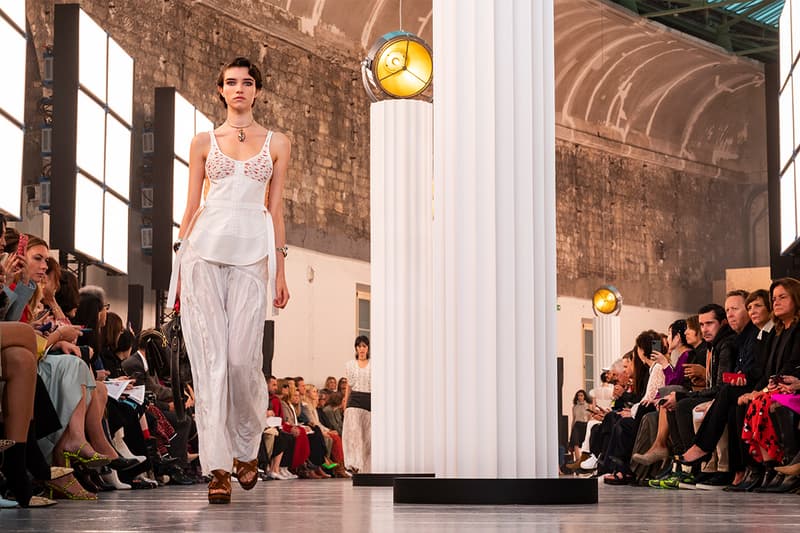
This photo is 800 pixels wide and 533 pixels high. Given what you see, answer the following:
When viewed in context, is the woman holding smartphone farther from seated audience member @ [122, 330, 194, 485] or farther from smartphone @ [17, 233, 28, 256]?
seated audience member @ [122, 330, 194, 485]

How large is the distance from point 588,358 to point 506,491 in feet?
64.8

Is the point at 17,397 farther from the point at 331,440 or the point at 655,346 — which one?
the point at 331,440

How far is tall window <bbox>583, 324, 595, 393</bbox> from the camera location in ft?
77.2

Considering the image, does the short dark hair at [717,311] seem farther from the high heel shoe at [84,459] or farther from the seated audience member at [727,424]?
Answer: the high heel shoe at [84,459]

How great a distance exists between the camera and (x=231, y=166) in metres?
4.77

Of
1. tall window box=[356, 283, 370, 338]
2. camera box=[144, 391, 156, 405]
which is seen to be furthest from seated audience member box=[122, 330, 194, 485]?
tall window box=[356, 283, 370, 338]

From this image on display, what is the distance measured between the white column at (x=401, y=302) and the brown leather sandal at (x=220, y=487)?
123 inches

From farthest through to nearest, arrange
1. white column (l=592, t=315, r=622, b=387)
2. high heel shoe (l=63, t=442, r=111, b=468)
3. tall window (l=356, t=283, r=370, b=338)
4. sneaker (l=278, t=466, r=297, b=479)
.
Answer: white column (l=592, t=315, r=622, b=387) → tall window (l=356, t=283, r=370, b=338) → sneaker (l=278, t=466, r=297, b=479) → high heel shoe (l=63, t=442, r=111, b=468)

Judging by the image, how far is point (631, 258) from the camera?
25.0 metres

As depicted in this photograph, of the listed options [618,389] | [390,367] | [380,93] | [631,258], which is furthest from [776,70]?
[631,258]

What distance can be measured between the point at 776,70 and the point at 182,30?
730 cm

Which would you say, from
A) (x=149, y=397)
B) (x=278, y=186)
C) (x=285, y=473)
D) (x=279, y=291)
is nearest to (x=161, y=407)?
(x=149, y=397)

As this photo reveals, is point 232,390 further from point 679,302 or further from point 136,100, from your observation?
point 679,302

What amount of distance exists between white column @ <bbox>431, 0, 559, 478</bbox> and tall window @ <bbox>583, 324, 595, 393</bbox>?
19.3 m
